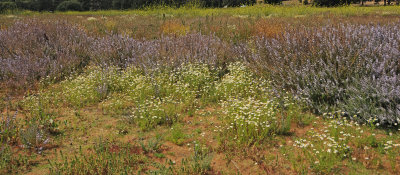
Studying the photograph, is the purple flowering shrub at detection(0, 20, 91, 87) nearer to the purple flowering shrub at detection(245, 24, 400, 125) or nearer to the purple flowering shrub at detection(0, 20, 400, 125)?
the purple flowering shrub at detection(0, 20, 400, 125)

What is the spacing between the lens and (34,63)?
6418mm

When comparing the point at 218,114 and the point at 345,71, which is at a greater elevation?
the point at 345,71

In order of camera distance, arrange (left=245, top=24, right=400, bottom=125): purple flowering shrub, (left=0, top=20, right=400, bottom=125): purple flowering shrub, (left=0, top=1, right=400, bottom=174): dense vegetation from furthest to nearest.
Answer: (left=0, top=20, right=400, bottom=125): purple flowering shrub, (left=245, top=24, right=400, bottom=125): purple flowering shrub, (left=0, top=1, right=400, bottom=174): dense vegetation

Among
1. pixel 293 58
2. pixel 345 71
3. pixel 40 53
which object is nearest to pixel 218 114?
pixel 293 58

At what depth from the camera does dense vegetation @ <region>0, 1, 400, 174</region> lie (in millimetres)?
3219

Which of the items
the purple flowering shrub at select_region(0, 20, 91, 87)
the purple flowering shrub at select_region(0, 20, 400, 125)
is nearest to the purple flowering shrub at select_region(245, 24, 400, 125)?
the purple flowering shrub at select_region(0, 20, 400, 125)

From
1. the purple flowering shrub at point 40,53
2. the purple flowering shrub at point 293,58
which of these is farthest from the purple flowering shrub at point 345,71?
the purple flowering shrub at point 40,53

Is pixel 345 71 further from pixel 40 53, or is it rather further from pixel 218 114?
pixel 40 53

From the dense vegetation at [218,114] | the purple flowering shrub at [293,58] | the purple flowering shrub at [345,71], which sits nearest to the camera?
the dense vegetation at [218,114]

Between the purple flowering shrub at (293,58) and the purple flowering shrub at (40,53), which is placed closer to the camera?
the purple flowering shrub at (293,58)

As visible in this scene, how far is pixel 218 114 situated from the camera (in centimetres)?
462

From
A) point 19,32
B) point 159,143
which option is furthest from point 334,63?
point 19,32

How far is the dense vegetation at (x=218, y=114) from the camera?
3.22 meters

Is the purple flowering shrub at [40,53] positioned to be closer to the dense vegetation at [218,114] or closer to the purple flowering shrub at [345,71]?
the dense vegetation at [218,114]
